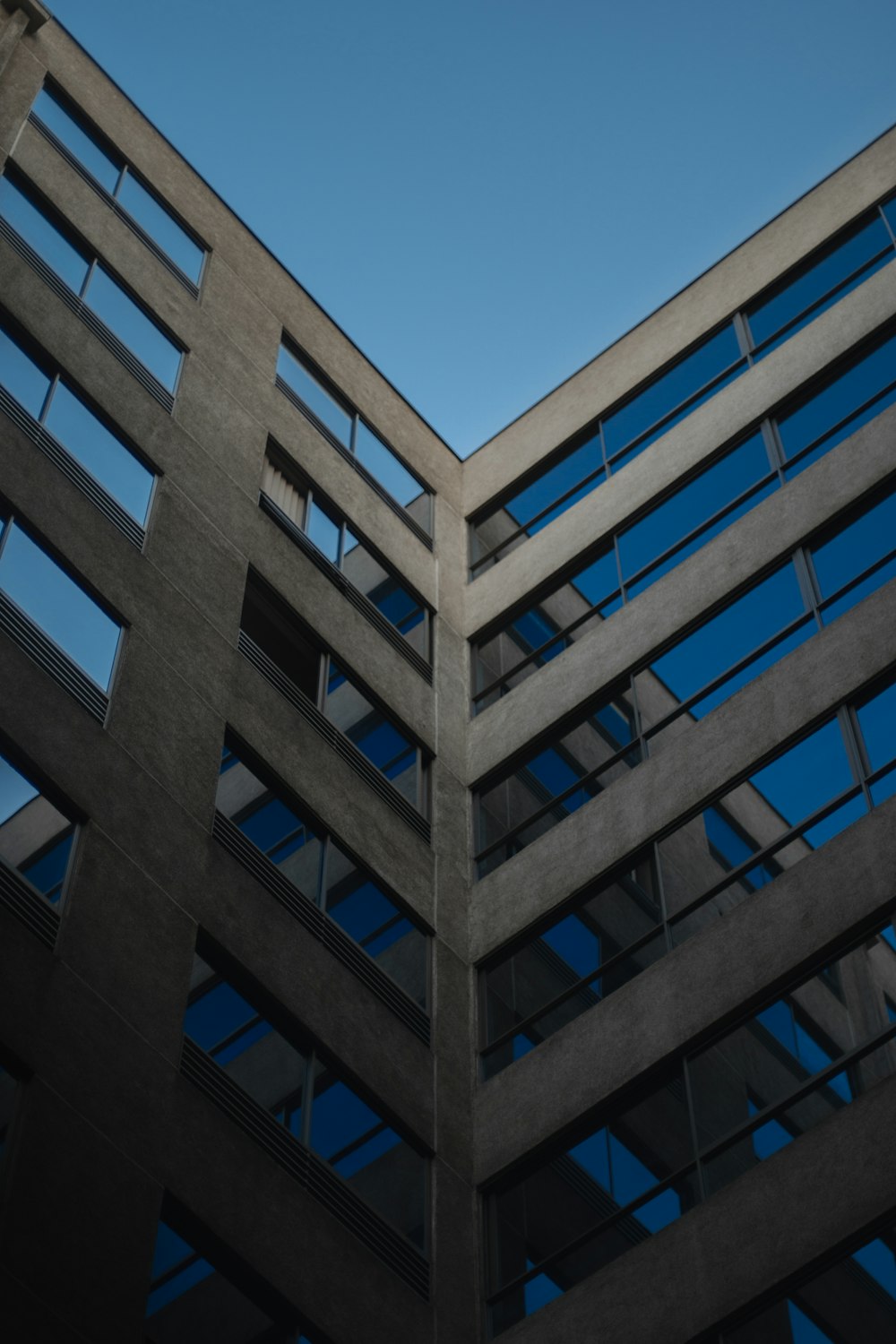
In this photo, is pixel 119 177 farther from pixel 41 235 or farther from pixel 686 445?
pixel 686 445

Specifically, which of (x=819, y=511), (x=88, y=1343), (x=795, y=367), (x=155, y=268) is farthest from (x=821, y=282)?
(x=88, y=1343)

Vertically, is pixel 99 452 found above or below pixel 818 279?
below

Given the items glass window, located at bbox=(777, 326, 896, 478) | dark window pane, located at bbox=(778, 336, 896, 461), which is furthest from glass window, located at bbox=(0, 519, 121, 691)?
dark window pane, located at bbox=(778, 336, 896, 461)

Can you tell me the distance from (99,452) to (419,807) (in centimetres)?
698

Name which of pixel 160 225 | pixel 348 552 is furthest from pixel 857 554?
pixel 160 225

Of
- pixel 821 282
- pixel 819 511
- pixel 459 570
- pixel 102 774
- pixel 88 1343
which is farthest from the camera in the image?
pixel 459 570

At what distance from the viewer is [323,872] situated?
21875 mm

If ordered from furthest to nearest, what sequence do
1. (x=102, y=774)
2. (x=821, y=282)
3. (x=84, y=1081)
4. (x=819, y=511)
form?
(x=821, y=282)
(x=819, y=511)
(x=102, y=774)
(x=84, y=1081)

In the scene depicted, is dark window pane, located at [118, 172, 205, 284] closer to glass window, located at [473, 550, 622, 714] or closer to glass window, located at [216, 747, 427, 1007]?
glass window, located at [473, 550, 622, 714]

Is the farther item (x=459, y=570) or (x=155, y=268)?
(x=459, y=570)

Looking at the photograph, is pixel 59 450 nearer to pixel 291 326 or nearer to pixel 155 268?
pixel 155 268

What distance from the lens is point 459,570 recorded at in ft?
98.0

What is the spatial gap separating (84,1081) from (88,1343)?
250cm

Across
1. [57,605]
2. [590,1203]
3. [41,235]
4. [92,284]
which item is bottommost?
[590,1203]
